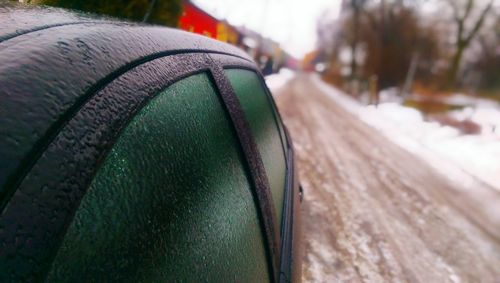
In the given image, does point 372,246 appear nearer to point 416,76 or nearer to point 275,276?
point 275,276

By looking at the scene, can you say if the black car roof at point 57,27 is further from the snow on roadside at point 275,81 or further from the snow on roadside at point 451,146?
the snow on roadside at point 275,81

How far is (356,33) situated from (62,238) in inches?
1410

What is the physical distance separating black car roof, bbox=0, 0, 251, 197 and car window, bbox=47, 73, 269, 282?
0.35 ft

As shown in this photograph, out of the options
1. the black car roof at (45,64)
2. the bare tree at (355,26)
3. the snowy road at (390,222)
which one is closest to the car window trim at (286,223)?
the black car roof at (45,64)

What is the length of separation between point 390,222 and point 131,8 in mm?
3608

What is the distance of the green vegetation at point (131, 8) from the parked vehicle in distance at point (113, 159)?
1.80m

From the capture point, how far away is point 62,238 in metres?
0.56

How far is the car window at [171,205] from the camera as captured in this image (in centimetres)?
61

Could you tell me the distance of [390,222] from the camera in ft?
14.9

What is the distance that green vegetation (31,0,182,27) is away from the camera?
2.91 m

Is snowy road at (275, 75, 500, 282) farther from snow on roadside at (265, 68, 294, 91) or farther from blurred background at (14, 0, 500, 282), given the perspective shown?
snow on roadside at (265, 68, 294, 91)

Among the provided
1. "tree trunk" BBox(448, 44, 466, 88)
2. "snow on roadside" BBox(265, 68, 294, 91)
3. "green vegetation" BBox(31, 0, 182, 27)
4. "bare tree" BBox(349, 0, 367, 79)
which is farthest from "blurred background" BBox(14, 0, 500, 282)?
"bare tree" BBox(349, 0, 367, 79)

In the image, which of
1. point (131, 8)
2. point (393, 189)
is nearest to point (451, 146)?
point (393, 189)

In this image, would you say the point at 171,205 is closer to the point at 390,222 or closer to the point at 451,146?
the point at 390,222
